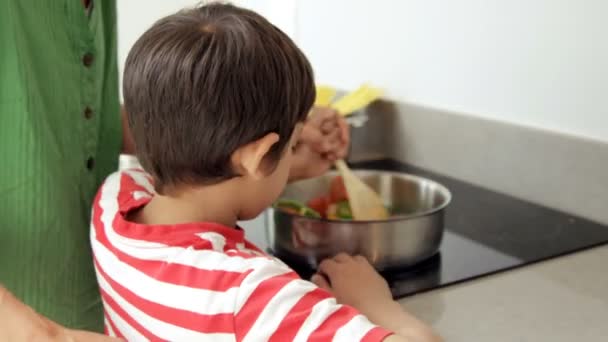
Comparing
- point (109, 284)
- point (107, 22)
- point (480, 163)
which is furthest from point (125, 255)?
point (480, 163)

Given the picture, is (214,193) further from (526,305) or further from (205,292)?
(526,305)

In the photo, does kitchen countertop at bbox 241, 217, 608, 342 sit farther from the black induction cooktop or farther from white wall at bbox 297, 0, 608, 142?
white wall at bbox 297, 0, 608, 142

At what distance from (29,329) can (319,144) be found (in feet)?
1.66

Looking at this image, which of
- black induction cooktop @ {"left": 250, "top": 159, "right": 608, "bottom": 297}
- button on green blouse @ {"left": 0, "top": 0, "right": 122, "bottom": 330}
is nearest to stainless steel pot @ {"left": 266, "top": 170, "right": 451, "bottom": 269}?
black induction cooktop @ {"left": 250, "top": 159, "right": 608, "bottom": 297}

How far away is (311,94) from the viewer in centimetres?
67

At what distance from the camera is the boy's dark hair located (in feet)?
1.99

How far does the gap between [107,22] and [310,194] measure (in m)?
0.41

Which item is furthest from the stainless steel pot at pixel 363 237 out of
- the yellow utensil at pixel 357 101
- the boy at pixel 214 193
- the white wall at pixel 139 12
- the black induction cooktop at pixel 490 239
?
the white wall at pixel 139 12

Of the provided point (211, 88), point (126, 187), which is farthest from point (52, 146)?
point (211, 88)

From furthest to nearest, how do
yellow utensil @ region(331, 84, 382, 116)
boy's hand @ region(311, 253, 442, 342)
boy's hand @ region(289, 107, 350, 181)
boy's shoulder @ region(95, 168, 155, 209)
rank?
yellow utensil @ region(331, 84, 382, 116) < boy's hand @ region(289, 107, 350, 181) < boy's shoulder @ region(95, 168, 155, 209) < boy's hand @ region(311, 253, 442, 342)

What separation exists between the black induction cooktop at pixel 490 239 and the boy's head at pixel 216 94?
26cm

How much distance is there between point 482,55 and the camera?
1.22m

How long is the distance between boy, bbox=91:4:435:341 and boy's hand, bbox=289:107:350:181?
0.81 feet

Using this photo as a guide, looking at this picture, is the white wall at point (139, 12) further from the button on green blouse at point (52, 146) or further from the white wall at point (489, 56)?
the button on green blouse at point (52, 146)
